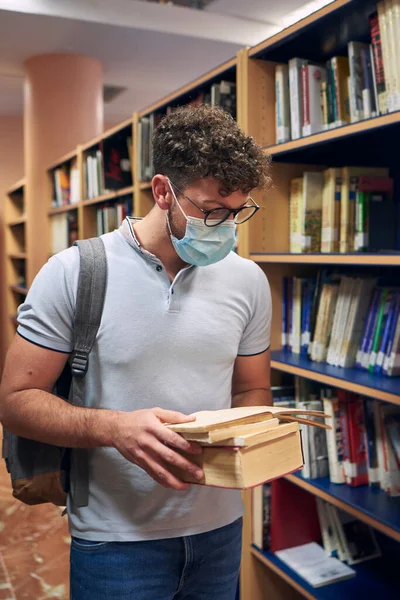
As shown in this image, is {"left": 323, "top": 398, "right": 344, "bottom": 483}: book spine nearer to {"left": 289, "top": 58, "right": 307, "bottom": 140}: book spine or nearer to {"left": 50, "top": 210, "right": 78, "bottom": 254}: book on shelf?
{"left": 289, "top": 58, "right": 307, "bottom": 140}: book spine

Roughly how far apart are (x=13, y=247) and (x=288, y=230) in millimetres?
5690

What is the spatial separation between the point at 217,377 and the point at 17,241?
254 inches

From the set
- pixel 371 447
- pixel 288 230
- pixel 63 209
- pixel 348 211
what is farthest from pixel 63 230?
pixel 371 447

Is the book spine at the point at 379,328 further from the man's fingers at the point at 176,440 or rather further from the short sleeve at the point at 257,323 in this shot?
the man's fingers at the point at 176,440

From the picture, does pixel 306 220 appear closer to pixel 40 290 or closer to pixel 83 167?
pixel 40 290

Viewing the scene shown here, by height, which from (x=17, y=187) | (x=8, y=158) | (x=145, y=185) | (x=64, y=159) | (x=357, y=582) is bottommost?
(x=357, y=582)

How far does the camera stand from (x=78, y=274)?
1160 millimetres

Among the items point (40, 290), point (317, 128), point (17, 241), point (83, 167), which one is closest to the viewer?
point (40, 290)

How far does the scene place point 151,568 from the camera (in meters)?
1.16

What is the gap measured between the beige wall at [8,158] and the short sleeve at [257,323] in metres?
6.70

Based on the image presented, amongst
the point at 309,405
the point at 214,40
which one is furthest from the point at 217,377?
the point at 214,40

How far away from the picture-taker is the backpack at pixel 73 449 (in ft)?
3.76

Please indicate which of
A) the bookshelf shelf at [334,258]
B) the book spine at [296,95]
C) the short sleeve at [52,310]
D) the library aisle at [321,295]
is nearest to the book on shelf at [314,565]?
the library aisle at [321,295]

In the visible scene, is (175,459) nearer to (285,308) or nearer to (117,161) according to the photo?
(285,308)
